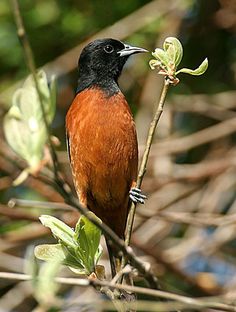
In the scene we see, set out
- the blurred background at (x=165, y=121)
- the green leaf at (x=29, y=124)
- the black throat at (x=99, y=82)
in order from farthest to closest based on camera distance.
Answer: the blurred background at (x=165, y=121), the black throat at (x=99, y=82), the green leaf at (x=29, y=124)

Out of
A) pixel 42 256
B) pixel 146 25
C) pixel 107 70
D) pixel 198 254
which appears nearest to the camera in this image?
pixel 42 256

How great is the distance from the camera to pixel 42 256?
2.47m

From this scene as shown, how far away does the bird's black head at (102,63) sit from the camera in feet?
14.7

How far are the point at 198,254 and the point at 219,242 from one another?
0.74 ft

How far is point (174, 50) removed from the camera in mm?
2650

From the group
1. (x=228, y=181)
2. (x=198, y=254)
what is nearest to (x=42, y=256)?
(x=198, y=254)

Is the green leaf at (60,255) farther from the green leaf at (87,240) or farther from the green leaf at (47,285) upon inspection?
the green leaf at (47,285)

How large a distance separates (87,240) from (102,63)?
2.22 meters

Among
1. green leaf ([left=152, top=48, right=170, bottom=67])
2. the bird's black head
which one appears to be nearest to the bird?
the bird's black head

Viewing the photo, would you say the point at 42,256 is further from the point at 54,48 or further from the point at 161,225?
the point at 54,48

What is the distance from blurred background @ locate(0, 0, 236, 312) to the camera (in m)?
5.39

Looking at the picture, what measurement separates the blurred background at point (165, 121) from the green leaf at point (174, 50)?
2531mm

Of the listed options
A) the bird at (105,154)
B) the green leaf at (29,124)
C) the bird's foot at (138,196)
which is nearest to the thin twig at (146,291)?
the green leaf at (29,124)

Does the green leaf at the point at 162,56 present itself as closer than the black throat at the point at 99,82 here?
Yes
